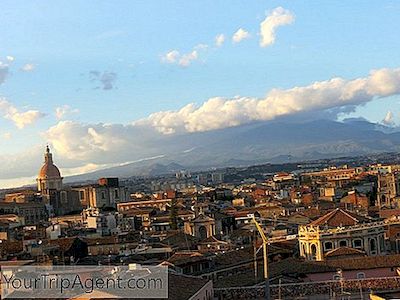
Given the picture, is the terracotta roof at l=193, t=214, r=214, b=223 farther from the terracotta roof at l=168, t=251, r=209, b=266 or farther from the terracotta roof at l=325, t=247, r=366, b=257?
the terracotta roof at l=325, t=247, r=366, b=257

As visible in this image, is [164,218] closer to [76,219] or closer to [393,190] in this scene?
[76,219]

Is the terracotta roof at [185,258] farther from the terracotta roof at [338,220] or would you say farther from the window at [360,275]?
the terracotta roof at [338,220]

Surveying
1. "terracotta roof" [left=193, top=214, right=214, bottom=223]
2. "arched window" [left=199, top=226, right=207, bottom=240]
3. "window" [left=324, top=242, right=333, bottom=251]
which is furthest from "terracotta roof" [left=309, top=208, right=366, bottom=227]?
"terracotta roof" [left=193, top=214, right=214, bottom=223]

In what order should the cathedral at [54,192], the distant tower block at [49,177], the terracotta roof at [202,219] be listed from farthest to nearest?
the distant tower block at [49,177]
the cathedral at [54,192]
the terracotta roof at [202,219]

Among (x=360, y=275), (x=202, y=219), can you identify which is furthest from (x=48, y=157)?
(x=360, y=275)

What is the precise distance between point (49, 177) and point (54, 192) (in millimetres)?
4716

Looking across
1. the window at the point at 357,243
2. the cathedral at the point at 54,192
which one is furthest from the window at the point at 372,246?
the cathedral at the point at 54,192

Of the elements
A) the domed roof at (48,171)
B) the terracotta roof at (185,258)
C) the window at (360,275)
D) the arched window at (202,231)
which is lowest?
the arched window at (202,231)

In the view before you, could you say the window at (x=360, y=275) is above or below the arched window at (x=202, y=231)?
above

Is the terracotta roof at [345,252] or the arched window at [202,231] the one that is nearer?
the terracotta roof at [345,252]

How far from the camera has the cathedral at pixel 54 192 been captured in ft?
326

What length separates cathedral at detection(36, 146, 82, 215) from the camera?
99375 millimetres

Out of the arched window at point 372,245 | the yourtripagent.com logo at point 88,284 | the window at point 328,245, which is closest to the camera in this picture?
the yourtripagent.com logo at point 88,284

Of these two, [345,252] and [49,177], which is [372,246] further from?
[49,177]
